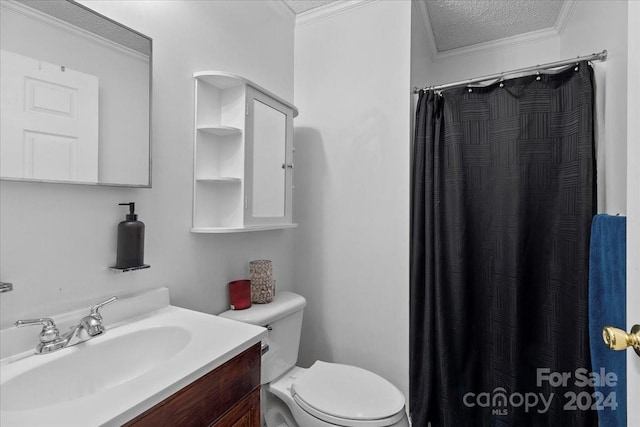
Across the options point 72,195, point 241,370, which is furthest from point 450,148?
point 72,195

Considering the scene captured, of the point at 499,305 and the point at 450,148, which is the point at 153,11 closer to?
the point at 450,148

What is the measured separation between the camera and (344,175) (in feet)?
6.09

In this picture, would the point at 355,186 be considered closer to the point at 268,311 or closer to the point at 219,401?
the point at 268,311

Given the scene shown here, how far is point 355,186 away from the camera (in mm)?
1824

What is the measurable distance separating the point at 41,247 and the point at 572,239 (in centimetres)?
201

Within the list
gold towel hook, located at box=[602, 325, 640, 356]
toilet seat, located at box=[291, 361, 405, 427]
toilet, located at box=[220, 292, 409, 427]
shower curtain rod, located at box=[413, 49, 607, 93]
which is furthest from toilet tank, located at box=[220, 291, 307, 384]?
shower curtain rod, located at box=[413, 49, 607, 93]

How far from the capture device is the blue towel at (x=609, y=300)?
1100mm

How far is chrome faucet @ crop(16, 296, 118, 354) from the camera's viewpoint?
84 centimetres

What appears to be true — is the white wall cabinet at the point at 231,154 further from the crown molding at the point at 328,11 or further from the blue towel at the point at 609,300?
the blue towel at the point at 609,300

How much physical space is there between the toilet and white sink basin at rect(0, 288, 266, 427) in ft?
1.13

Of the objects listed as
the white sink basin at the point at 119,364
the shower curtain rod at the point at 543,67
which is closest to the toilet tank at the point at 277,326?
the white sink basin at the point at 119,364

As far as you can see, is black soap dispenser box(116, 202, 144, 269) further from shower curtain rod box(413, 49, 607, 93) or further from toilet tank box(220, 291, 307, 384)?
shower curtain rod box(413, 49, 607, 93)

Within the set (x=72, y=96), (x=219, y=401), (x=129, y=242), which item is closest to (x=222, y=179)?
(x=129, y=242)

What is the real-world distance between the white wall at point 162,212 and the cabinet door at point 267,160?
18cm
